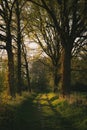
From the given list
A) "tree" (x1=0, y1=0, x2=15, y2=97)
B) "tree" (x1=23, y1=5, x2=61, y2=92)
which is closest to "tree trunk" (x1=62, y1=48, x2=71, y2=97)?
"tree" (x1=0, y1=0, x2=15, y2=97)

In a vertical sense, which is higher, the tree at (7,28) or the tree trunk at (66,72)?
the tree at (7,28)

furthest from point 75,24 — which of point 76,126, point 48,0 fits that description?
point 76,126

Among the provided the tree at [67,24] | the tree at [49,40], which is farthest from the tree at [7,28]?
the tree at [49,40]

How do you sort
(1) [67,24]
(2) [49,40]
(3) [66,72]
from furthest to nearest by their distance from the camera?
(2) [49,40], (3) [66,72], (1) [67,24]

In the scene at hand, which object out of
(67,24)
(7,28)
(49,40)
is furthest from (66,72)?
(49,40)

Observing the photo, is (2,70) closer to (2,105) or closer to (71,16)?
(2,105)

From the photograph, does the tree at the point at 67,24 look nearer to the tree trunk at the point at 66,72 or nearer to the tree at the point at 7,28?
the tree trunk at the point at 66,72

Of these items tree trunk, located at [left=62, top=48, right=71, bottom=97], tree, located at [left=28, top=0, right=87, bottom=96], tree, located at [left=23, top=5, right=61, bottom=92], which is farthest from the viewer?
tree, located at [left=23, top=5, right=61, bottom=92]

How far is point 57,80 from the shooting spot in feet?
179

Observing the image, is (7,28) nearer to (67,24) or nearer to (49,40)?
(67,24)

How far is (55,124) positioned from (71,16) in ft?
53.2

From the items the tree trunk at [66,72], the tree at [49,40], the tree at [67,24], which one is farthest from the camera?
the tree at [49,40]

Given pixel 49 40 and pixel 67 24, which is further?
pixel 49 40

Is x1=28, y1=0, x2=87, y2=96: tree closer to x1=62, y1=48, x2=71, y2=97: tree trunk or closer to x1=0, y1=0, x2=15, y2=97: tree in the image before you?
x1=62, y1=48, x2=71, y2=97: tree trunk
